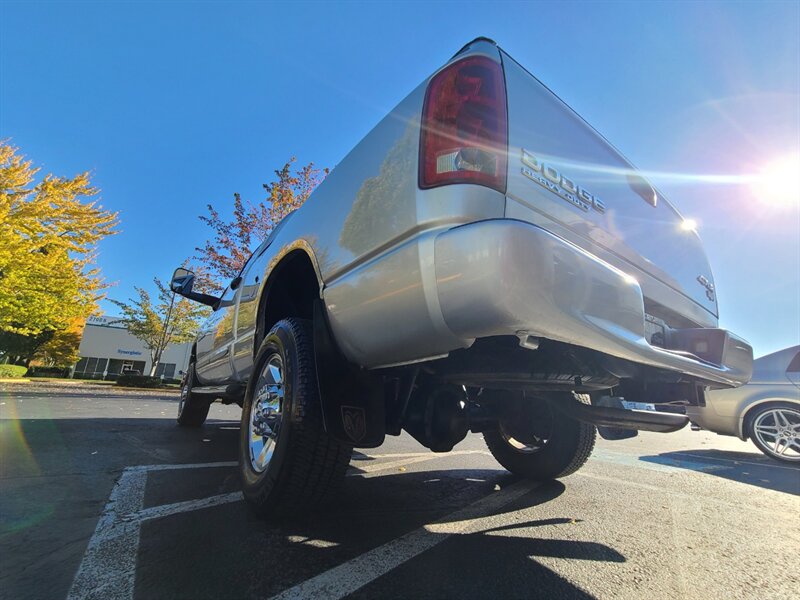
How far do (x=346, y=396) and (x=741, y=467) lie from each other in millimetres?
5202

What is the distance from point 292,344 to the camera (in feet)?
6.56

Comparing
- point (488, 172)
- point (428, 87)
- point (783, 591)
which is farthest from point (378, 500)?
point (428, 87)

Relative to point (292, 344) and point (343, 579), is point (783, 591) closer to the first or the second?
point (343, 579)

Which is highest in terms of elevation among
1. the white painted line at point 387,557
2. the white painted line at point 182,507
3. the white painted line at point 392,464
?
the white painted line at point 392,464

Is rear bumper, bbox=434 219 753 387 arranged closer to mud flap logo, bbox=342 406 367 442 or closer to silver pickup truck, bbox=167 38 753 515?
silver pickup truck, bbox=167 38 753 515

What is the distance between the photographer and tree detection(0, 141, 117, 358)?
12.3 m

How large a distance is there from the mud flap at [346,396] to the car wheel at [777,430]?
6051 mm

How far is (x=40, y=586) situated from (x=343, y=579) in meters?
0.97

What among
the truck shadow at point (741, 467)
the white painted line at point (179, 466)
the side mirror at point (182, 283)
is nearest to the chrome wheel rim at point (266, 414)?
the white painted line at point (179, 466)

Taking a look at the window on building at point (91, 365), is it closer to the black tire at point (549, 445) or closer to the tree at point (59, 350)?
the tree at point (59, 350)

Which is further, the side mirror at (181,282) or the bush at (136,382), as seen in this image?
the bush at (136,382)

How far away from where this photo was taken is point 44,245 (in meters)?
13.2

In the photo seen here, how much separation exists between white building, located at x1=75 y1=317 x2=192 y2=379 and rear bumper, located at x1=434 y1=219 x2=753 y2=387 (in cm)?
4113

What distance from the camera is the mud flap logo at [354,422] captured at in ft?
5.54
